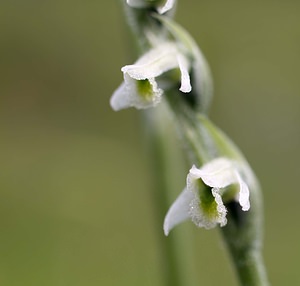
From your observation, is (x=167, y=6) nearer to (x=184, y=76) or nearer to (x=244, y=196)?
(x=184, y=76)

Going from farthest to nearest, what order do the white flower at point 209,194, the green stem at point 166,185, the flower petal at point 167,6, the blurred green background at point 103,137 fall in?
the blurred green background at point 103,137
the green stem at point 166,185
the flower petal at point 167,6
the white flower at point 209,194

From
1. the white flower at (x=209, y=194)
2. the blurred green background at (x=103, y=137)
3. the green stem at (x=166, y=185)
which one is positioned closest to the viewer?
the white flower at (x=209, y=194)

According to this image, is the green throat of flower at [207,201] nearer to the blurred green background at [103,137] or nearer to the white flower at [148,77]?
the white flower at [148,77]

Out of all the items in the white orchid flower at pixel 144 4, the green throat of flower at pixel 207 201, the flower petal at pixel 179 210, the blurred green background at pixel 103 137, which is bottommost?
the green throat of flower at pixel 207 201

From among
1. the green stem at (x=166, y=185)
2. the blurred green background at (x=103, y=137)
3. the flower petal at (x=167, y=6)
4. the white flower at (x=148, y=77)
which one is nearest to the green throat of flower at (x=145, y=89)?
the white flower at (x=148, y=77)

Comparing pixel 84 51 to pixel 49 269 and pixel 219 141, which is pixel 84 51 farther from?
pixel 219 141

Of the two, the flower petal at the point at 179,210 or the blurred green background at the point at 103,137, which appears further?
the blurred green background at the point at 103,137

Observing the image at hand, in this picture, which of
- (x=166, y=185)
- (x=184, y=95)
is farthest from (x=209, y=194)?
(x=166, y=185)
